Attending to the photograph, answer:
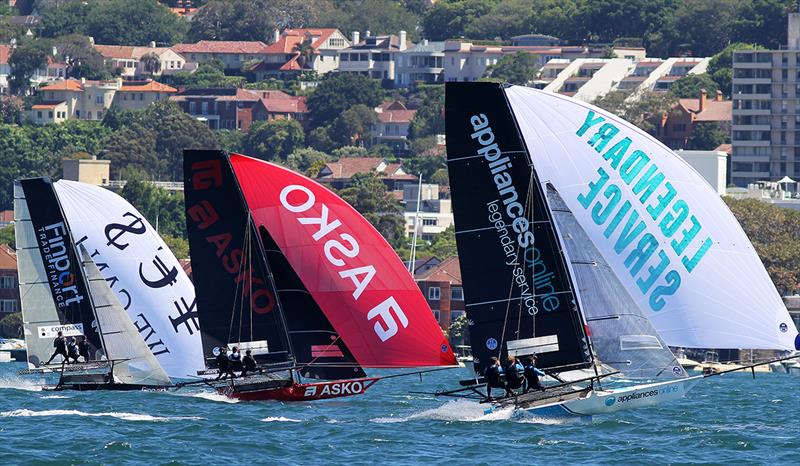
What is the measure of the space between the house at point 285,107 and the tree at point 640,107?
81.8 feet

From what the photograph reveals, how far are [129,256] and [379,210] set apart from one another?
66.7 metres

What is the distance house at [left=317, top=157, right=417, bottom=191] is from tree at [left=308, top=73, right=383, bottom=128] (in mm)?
15446

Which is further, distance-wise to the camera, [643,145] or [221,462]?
[643,145]

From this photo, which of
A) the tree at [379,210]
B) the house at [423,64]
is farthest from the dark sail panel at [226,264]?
the house at [423,64]

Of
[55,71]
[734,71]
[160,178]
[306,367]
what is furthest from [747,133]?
[306,367]

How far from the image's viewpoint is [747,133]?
405 feet

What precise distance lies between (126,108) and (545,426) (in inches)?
5107

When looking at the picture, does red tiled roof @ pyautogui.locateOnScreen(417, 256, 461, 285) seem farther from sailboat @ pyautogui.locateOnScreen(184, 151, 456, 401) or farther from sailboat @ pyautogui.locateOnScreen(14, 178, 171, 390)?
sailboat @ pyautogui.locateOnScreen(184, 151, 456, 401)

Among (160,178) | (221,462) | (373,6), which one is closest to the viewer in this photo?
(221,462)

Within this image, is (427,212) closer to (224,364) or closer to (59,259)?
(59,259)

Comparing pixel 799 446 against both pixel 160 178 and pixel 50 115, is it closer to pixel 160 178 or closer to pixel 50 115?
pixel 160 178

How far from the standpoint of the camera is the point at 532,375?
29.7m

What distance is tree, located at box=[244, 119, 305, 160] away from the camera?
141 meters

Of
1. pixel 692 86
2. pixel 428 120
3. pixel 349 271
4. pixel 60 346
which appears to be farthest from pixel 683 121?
pixel 349 271
